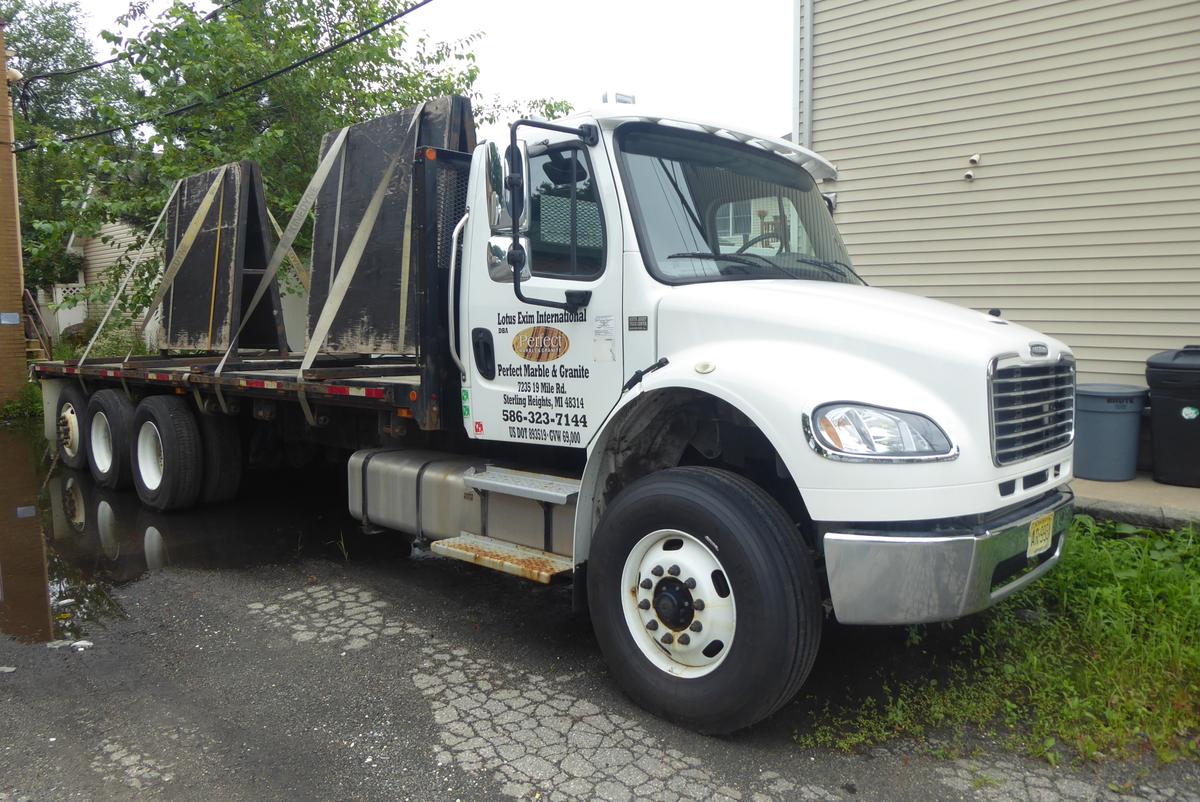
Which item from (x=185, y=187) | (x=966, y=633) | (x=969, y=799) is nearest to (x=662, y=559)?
(x=969, y=799)

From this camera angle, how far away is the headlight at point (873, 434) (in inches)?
125

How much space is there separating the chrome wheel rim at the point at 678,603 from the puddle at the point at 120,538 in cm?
328

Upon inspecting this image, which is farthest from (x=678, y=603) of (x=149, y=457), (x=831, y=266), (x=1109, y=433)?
(x=149, y=457)

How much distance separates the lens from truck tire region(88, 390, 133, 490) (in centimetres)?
818

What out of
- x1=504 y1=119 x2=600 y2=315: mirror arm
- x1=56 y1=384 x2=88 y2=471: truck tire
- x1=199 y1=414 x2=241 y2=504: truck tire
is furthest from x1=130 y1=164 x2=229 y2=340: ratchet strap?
x1=504 y1=119 x2=600 y2=315: mirror arm

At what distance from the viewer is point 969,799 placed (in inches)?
123

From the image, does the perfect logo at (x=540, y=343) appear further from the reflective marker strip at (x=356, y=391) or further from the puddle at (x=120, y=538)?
the puddle at (x=120, y=538)

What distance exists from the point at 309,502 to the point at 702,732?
5.76m

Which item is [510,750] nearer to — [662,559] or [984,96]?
[662,559]

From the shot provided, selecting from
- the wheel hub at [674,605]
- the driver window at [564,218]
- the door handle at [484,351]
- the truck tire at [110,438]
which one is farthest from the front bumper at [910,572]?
the truck tire at [110,438]

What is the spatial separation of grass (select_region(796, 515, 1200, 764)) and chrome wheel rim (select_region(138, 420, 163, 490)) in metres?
6.48

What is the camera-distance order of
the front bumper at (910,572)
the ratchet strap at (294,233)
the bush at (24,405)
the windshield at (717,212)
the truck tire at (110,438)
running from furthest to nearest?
the bush at (24,405)
the truck tire at (110,438)
the ratchet strap at (294,233)
the windshield at (717,212)
the front bumper at (910,572)

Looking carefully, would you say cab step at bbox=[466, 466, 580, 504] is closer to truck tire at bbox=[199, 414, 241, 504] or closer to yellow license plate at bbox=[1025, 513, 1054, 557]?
yellow license plate at bbox=[1025, 513, 1054, 557]

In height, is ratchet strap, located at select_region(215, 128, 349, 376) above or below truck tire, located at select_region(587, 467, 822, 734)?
above
